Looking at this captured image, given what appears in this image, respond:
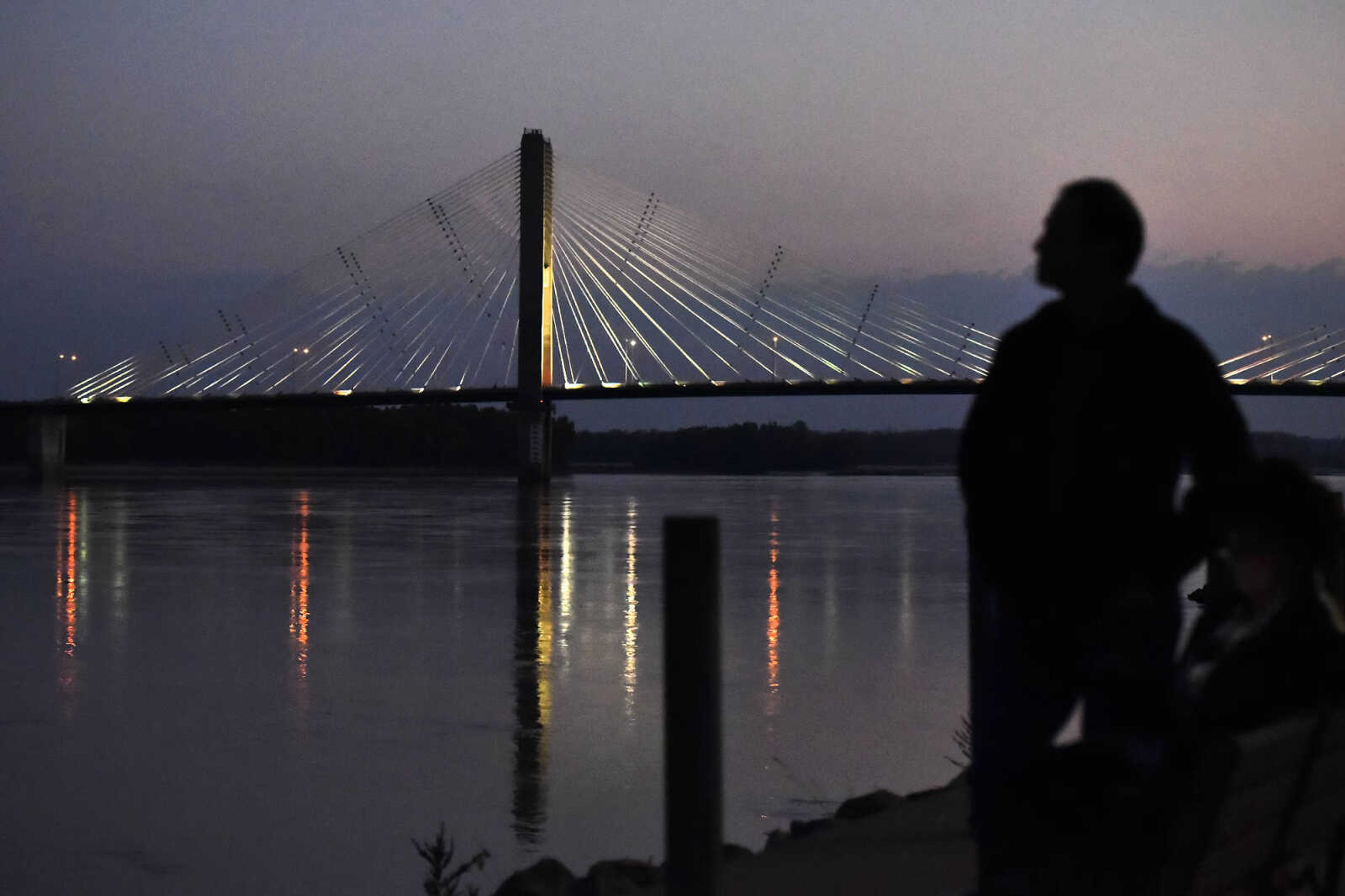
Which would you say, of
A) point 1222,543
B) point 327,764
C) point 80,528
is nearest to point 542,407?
point 80,528

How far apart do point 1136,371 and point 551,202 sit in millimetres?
58907

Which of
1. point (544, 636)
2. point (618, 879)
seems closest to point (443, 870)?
point (618, 879)

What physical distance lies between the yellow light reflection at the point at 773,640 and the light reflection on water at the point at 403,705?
4 centimetres

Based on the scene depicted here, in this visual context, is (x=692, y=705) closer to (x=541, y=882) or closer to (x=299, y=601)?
(x=541, y=882)

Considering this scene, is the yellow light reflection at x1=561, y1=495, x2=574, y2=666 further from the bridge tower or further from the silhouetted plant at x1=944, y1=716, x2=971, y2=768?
the bridge tower

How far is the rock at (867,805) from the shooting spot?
18.3 feet

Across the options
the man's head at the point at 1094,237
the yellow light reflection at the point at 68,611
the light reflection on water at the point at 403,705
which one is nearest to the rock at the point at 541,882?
the light reflection on water at the point at 403,705

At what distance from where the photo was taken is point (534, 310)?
188 feet

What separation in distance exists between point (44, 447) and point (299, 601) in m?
61.9

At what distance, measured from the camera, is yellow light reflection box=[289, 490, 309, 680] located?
1006cm

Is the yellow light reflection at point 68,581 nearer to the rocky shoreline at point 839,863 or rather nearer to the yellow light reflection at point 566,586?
the yellow light reflection at point 566,586

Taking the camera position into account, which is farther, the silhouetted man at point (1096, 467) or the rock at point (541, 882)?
the rock at point (541, 882)

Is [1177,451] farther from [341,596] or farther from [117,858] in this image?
[341,596]

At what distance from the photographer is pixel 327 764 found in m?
6.73
